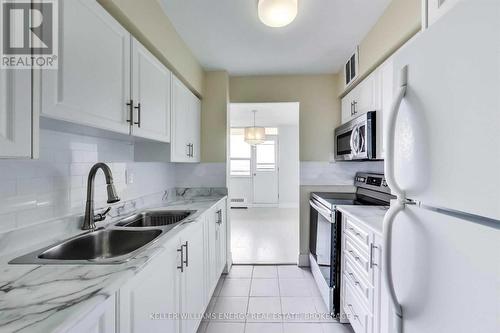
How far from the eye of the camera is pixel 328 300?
215 centimetres

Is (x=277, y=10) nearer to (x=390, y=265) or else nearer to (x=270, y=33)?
(x=270, y=33)

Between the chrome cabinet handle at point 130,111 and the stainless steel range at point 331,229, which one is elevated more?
the chrome cabinet handle at point 130,111

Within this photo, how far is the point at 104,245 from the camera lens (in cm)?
144

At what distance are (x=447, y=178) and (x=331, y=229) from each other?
5.36 ft

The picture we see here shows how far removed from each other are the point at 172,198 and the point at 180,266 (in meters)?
1.54

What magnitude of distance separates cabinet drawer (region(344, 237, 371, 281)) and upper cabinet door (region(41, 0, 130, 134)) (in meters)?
1.69

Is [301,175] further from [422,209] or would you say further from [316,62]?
[422,209]

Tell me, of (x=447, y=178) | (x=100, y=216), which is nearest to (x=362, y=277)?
(x=447, y=178)

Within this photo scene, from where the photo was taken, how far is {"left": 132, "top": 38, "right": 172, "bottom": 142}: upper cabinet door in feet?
5.01

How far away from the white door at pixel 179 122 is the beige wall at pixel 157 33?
0.12 meters

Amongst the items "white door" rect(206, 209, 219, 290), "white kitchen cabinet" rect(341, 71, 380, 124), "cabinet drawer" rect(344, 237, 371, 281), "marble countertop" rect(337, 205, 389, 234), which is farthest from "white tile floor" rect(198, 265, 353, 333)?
"white kitchen cabinet" rect(341, 71, 380, 124)

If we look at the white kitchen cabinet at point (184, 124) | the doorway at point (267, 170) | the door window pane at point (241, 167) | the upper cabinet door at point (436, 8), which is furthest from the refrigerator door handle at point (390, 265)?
the door window pane at point (241, 167)

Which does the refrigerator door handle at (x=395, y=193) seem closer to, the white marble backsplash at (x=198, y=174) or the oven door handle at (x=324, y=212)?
the oven door handle at (x=324, y=212)

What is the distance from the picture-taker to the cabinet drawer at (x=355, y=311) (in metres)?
1.57
